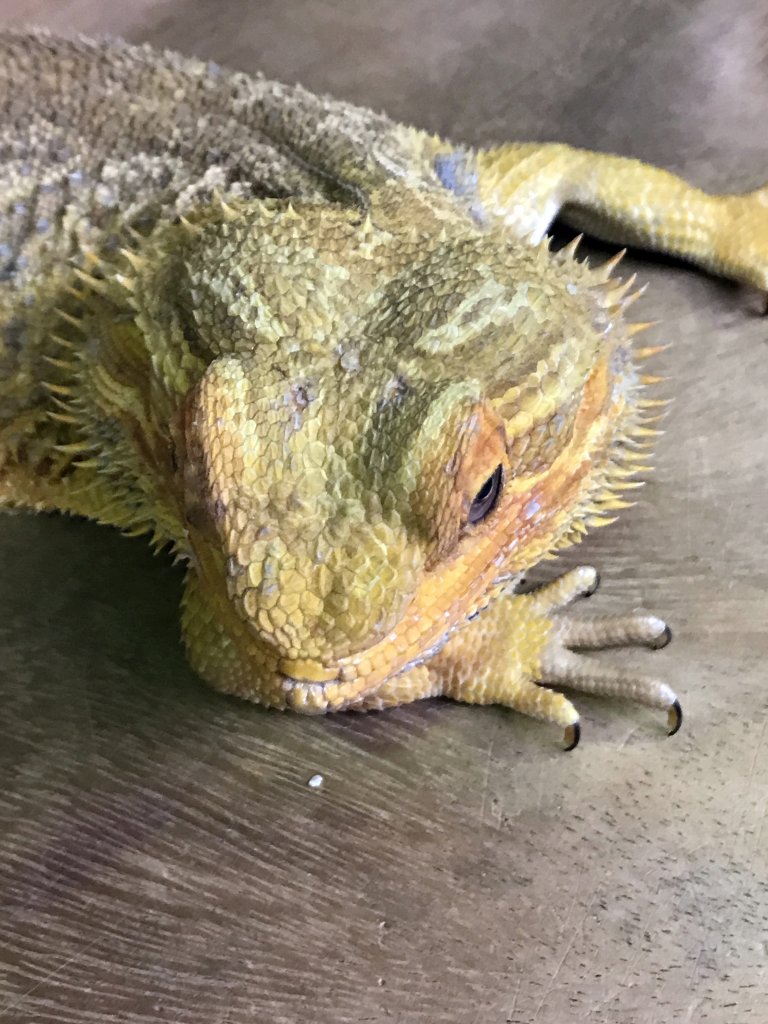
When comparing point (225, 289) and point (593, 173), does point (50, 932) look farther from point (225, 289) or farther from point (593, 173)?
point (593, 173)

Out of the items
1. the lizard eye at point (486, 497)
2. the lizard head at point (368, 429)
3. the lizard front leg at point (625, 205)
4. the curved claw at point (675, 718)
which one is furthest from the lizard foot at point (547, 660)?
the lizard front leg at point (625, 205)

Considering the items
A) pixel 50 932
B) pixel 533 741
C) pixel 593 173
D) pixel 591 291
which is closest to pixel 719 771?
pixel 533 741

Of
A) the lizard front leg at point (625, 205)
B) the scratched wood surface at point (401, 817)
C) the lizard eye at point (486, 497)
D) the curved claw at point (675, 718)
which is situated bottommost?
the scratched wood surface at point (401, 817)

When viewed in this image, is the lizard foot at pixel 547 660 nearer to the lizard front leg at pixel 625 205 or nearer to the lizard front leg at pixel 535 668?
the lizard front leg at pixel 535 668

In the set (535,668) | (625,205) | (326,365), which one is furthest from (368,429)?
(625,205)

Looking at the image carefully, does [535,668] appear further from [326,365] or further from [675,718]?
[326,365]

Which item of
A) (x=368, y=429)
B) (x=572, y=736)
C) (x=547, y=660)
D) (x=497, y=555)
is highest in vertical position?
(x=368, y=429)

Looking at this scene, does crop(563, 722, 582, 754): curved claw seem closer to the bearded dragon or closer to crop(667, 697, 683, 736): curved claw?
the bearded dragon
